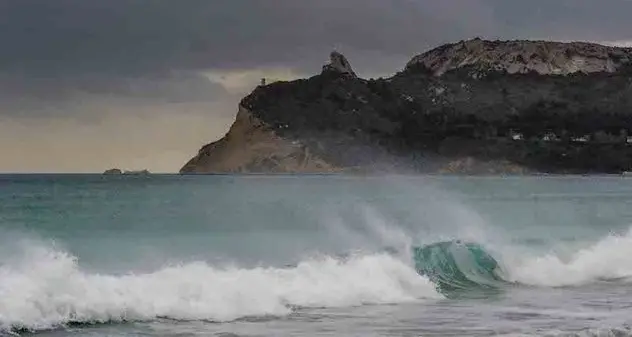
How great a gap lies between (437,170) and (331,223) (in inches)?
4789

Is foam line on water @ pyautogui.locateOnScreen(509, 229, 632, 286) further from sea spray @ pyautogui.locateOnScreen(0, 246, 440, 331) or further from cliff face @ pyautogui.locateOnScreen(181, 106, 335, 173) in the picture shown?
cliff face @ pyautogui.locateOnScreen(181, 106, 335, 173)

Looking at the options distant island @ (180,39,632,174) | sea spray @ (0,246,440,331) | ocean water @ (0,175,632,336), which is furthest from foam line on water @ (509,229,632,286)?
distant island @ (180,39,632,174)

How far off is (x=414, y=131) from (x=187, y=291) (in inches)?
6130

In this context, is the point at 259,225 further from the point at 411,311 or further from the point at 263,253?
the point at 411,311

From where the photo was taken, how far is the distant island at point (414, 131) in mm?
171625

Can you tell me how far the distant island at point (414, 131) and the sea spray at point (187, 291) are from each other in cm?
14575

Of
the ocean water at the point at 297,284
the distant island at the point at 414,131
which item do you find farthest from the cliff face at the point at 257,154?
the ocean water at the point at 297,284

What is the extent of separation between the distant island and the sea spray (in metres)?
146

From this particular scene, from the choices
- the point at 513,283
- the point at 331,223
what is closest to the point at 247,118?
the point at 331,223

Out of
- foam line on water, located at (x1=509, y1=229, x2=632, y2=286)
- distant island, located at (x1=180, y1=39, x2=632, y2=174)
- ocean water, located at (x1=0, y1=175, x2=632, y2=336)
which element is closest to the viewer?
ocean water, located at (x1=0, y1=175, x2=632, y2=336)

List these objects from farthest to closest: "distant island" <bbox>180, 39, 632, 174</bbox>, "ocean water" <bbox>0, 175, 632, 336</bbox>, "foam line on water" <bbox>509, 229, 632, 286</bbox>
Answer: "distant island" <bbox>180, 39, 632, 174</bbox>
"foam line on water" <bbox>509, 229, 632, 286</bbox>
"ocean water" <bbox>0, 175, 632, 336</bbox>

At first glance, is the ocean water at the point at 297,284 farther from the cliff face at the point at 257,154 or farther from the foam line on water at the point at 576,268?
the cliff face at the point at 257,154

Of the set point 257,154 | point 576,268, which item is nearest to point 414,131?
point 257,154

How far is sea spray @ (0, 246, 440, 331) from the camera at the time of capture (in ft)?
52.5
